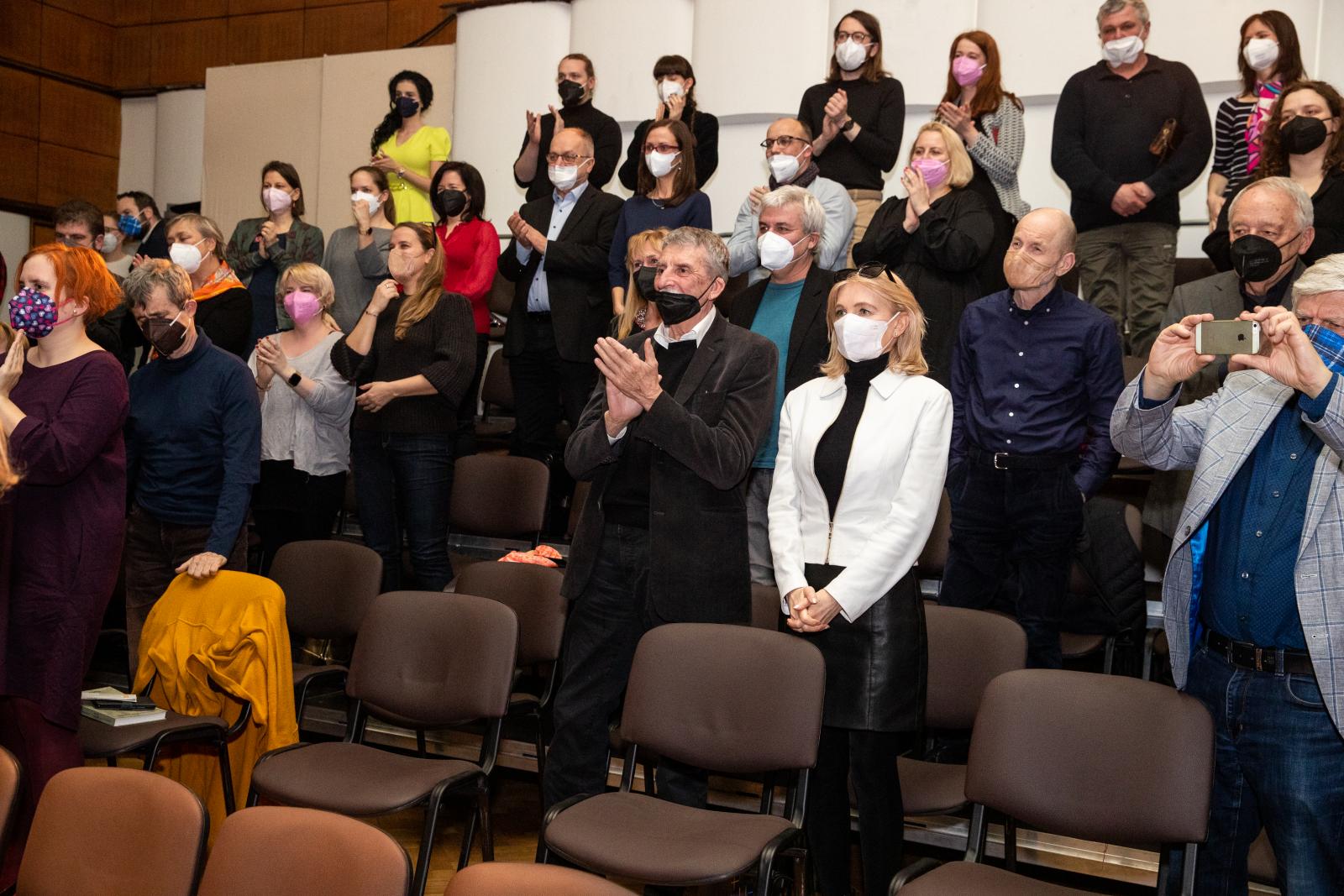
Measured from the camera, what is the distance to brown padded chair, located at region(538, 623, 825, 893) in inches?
93.5

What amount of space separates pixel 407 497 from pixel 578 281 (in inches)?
44.3

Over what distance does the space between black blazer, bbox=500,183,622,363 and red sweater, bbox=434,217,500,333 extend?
247 mm

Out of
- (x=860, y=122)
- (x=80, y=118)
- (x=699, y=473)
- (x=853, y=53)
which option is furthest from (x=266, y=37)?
(x=699, y=473)

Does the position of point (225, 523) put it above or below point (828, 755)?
above

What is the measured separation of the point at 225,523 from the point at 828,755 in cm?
190

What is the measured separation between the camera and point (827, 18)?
19.7 ft

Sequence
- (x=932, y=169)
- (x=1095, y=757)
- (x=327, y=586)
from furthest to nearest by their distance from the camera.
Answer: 1. (x=932, y=169)
2. (x=327, y=586)
3. (x=1095, y=757)

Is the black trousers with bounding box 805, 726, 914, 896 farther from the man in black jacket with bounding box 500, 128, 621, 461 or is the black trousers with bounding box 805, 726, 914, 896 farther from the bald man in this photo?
the man in black jacket with bounding box 500, 128, 621, 461

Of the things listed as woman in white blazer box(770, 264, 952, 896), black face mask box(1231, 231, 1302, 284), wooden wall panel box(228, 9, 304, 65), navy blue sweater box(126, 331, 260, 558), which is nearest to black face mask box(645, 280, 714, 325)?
woman in white blazer box(770, 264, 952, 896)

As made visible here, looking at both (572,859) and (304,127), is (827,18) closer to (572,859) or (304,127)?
(304,127)

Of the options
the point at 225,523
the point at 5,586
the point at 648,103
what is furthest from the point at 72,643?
the point at 648,103

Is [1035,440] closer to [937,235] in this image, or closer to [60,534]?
[937,235]

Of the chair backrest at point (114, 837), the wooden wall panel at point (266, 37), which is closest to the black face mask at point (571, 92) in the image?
the chair backrest at point (114, 837)

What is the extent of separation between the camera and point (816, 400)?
2869 millimetres
